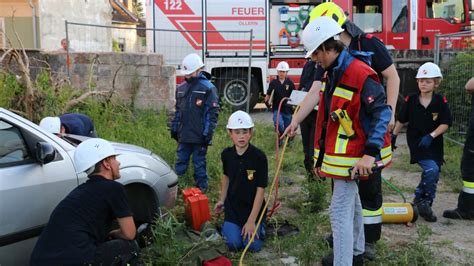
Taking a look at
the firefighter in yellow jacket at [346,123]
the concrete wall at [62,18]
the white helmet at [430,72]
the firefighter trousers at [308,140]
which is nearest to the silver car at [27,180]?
the firefighter in yellow jacket at [346,123]

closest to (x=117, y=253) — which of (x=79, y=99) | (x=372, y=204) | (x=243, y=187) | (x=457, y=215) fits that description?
(x=243, y=187)

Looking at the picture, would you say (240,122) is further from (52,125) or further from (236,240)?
(52,125)

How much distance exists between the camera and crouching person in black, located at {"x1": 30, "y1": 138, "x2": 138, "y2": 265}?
3104mm

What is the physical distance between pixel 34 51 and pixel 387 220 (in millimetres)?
7077

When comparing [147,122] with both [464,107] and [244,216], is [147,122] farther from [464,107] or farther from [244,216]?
[464,107]

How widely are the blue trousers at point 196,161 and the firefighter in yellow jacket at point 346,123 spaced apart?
258cm

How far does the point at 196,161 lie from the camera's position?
5.83 metres

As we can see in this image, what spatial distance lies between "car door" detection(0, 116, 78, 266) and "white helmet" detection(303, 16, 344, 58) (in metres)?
1.92

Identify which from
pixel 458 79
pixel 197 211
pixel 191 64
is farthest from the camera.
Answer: pixel 458 79

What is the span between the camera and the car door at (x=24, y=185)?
3250 mm

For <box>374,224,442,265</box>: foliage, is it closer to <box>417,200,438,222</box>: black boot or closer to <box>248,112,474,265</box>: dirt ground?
<box>248,112,474,265</box>: dirt ground

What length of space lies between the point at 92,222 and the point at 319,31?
6.17 ft

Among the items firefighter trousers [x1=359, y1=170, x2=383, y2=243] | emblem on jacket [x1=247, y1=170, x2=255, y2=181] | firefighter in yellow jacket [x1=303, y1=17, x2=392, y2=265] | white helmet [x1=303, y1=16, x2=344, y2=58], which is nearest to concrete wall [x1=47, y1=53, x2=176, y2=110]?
emblem on jacket [x1=247, y1=170, x2=255, y2=181]

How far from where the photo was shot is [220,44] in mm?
12594
